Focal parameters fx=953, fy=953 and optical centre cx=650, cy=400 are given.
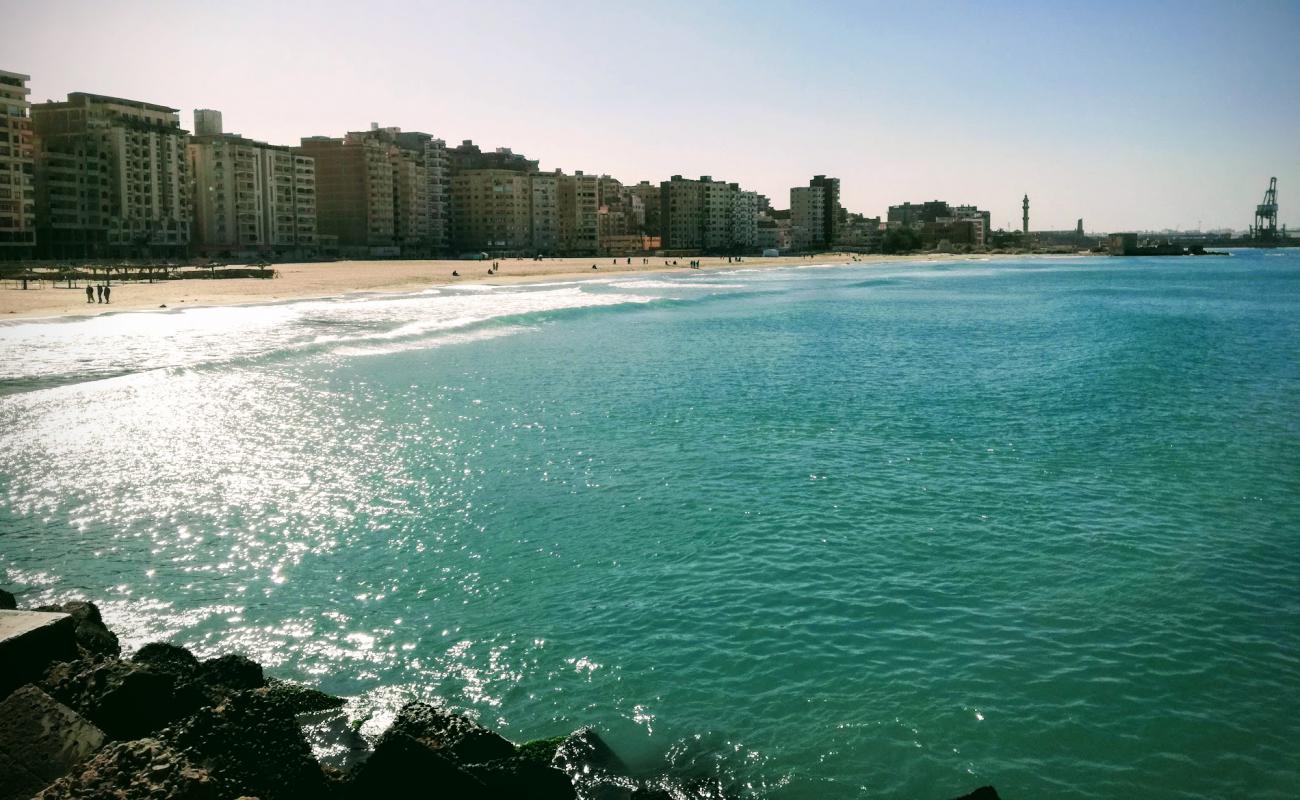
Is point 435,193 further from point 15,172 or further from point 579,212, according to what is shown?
point 15,172

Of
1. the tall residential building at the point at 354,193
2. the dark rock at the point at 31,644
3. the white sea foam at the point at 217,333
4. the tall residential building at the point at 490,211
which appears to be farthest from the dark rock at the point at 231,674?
the tall residential building at the point at 490,211

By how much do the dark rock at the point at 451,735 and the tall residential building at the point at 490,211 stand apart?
172 metres

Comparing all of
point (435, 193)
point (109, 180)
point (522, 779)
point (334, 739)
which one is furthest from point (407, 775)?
point (435, 193)

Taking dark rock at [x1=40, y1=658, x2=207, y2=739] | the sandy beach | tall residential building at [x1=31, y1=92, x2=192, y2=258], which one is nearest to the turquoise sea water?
dark rock at [x1=40, y1=658, x2=207, y2=739]

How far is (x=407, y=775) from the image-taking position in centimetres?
725

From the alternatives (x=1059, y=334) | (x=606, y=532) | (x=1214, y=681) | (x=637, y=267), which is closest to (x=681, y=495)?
(x=606, y=532)

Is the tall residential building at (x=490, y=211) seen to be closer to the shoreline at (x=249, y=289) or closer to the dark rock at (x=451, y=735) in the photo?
the shoreline at (x=249, y=289)

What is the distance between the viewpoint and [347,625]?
476 inches

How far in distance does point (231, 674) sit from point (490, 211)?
175 metres

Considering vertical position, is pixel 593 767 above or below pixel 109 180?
below

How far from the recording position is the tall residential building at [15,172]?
9169 centimetres

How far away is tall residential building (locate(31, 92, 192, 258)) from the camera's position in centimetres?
10406

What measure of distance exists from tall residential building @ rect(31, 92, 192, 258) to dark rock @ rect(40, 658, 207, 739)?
4380 inches

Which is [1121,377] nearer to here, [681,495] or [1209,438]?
[1209,438]
